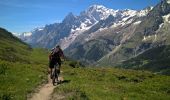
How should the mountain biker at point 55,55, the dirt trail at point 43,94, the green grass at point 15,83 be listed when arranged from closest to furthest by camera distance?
the green grass at point 15,83
the dirt trail at point 43,94
the mountain biker at point 55,55

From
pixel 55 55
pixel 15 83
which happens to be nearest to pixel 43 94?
pixel 15 83

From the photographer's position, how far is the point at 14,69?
4197 centimetres

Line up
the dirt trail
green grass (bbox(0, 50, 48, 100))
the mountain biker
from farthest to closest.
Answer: the mountain biker < the dirt trail < green grass (bbox(0, 50, 48, 100))

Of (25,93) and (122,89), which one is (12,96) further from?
(122,89)

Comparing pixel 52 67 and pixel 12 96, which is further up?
pixel 52 67

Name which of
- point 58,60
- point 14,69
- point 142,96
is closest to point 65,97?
point 142,96

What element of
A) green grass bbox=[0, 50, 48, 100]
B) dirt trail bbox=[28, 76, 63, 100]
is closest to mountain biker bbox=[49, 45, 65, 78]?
green grass bbox=[0, 50, 48, 100]

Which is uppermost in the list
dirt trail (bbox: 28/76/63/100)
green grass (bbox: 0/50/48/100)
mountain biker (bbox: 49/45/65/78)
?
mountain biker (bbox: 49/45/65/78)

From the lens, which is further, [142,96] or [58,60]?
[58,60]

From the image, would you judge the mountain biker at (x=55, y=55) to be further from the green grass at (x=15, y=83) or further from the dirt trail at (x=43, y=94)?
the dirt trail at (x=43, y=94)

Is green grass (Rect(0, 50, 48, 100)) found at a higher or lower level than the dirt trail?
higher

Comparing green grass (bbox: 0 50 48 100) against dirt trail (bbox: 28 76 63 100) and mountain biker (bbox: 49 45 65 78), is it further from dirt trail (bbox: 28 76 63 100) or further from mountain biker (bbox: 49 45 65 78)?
mountain biker (bbox: 49 45 65 78)

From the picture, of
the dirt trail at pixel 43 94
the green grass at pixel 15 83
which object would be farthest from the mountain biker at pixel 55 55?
the dirt trail at pixel 43 94

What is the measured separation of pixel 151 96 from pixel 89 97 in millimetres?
5591
